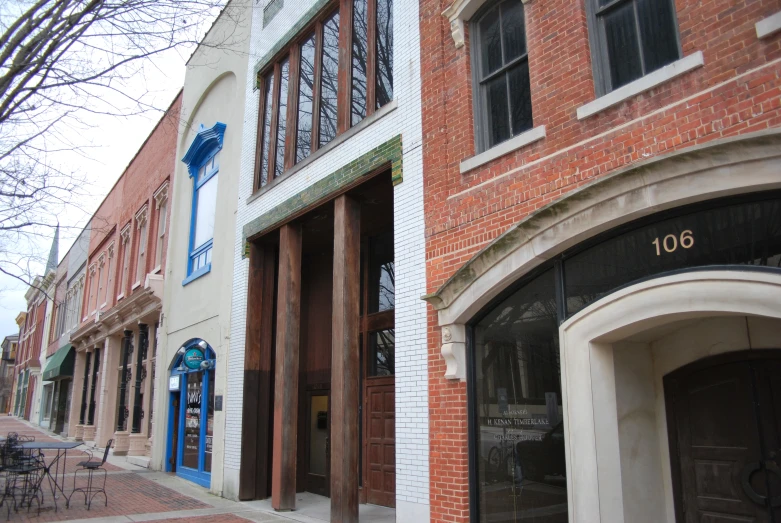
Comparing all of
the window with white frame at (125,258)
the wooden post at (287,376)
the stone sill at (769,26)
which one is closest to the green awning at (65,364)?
the window with white frame at (125,258)

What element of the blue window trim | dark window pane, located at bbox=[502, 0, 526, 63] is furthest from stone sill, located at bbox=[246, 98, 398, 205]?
the blue window trim

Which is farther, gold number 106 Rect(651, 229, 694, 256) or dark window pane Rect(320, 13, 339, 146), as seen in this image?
dark window pane Rect(320, 13, 339, 146)

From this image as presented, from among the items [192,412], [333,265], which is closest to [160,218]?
[192,412]

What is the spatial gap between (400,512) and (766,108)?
234 inches

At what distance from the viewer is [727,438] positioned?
536cm

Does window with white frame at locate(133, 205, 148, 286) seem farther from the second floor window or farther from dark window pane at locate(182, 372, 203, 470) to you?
dark window pane at locate(182, 372, 203, 470)

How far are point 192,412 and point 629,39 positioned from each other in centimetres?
1265

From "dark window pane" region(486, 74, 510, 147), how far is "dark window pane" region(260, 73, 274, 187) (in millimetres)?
6353

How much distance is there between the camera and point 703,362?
5555mm

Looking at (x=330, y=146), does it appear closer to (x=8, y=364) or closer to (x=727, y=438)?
(x=727, y=438)

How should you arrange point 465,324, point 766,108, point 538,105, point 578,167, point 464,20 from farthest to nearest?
1. point 464,20
2. point 465,324
3. point 538,105
4. point 578,167
5. point 766,108

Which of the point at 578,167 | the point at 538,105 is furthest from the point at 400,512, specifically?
the point at 538,105

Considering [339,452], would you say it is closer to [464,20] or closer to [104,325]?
[464,20]

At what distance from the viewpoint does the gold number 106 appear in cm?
514
